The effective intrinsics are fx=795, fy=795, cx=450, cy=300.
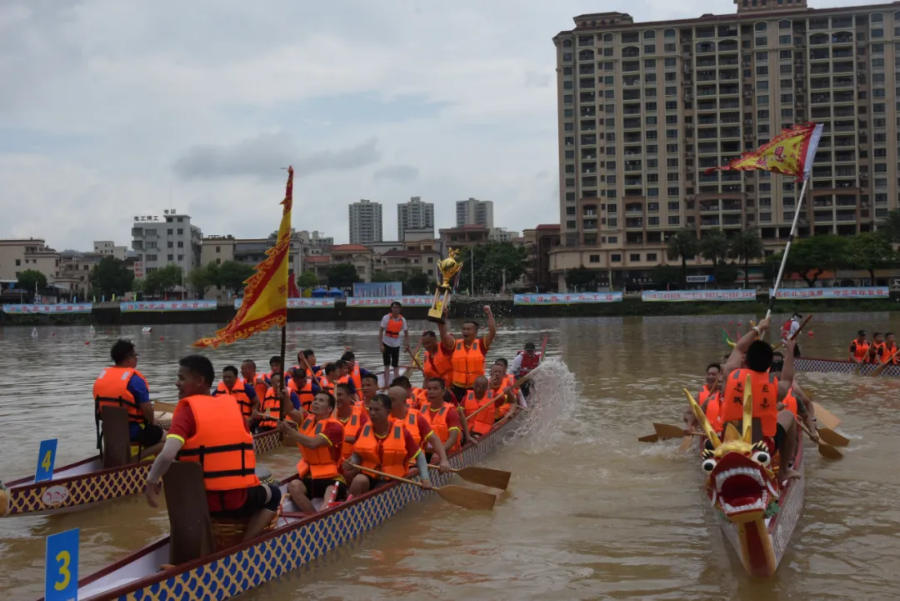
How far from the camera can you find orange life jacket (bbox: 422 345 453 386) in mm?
12734

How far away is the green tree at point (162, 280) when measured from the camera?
99.2 meters

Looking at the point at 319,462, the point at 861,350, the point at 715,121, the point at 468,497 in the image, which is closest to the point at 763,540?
the point at 468,497

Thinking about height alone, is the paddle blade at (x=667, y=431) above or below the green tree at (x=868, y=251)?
below

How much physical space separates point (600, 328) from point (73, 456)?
36.4 metres

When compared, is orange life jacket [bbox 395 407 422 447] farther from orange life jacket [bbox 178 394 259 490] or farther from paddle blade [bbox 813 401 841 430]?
paddle blade [bbox 813 401 841 430]

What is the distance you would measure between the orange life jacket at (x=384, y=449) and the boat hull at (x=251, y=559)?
7.7 inches

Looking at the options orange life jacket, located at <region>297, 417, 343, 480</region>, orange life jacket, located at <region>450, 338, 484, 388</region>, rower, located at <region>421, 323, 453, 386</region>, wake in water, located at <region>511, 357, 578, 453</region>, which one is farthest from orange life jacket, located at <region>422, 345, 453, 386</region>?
orange life jacket, located at <region>297, 417, 343, 480</region>

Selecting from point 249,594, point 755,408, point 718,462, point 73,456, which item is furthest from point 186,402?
point 73,456

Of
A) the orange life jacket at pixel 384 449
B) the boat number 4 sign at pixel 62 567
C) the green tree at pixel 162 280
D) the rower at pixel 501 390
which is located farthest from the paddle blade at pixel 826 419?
the green tree at pixel 162 280

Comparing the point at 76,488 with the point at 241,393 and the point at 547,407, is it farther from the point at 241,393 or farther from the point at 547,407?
the point at 547,407

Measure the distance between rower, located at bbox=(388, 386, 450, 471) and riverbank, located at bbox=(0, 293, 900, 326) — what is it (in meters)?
51.6

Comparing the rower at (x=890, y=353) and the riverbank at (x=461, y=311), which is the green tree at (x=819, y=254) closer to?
the riverbank at (x=461, y=311)

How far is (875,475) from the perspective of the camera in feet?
33.1

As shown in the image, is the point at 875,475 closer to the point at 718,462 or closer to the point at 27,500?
the point at 718,462
